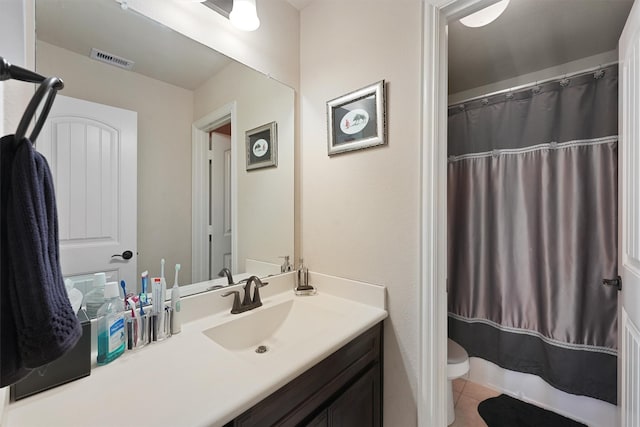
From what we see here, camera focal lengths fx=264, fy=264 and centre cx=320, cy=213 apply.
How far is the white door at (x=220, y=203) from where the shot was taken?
1.22m

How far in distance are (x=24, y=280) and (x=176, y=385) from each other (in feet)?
1.50

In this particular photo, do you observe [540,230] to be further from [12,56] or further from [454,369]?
[12,56]

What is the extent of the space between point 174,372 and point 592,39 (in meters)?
2.65

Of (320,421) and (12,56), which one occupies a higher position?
(12,56)

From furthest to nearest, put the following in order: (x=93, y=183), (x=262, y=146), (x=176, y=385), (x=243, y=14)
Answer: (x=262, y=146)
(x=243, y=14)
(x=93, y=183)
(x=176, y=385)

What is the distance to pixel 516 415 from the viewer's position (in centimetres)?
164

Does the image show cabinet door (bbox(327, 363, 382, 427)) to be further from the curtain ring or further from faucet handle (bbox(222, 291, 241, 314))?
the curtain ring

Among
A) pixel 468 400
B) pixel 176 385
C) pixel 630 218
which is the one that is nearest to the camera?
pixel 176 385

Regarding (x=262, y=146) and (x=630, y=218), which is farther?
(x=262, y=146)

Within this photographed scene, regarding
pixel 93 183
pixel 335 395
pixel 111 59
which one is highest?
pixel 111 59

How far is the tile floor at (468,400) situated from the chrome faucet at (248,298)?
1.42 metres

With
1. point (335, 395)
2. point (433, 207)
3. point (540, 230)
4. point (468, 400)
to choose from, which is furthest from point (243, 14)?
point (468, 400)

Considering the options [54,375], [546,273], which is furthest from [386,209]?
[546,273]

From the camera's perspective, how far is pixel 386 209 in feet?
3.80
